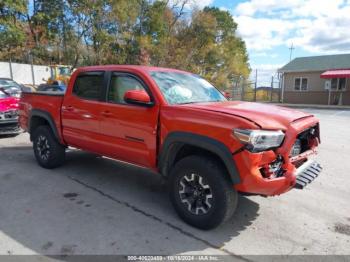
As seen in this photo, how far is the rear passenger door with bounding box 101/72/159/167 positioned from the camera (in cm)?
421

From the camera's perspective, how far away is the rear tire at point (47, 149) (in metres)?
5.98

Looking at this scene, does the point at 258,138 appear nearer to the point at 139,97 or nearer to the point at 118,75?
the point at 139,97

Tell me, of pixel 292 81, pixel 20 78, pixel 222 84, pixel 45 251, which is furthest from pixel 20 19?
pixel 45 251

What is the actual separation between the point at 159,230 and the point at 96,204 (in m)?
1.17

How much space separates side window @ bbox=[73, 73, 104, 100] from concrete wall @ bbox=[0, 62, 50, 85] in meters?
21.5

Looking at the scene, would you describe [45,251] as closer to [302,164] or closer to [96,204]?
[96,204]

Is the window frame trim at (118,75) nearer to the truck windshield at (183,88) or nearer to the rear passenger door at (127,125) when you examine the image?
the rear passenger door at (127,125)

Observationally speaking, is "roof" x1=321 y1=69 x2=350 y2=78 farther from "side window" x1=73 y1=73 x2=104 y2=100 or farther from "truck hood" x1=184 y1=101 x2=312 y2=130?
"side window" x1=73 y1=73 x2=104 y2=100

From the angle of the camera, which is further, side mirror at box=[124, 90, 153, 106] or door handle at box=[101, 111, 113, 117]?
door handle at box=[101, 111, 113, 117]

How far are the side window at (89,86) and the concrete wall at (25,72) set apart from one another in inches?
845

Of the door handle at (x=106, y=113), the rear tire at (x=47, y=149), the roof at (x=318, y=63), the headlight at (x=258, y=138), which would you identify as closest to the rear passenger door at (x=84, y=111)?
the door handle at (x=106, y=113)

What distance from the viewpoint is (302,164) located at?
3.93 m

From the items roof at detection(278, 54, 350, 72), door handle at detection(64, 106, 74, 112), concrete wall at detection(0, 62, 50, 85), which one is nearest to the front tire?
door handle at detection(64, 106, 74, 112)

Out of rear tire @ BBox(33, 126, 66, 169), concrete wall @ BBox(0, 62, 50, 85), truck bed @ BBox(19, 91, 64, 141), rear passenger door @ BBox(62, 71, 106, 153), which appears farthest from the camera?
concrete wall @ BBox(0, 62, 50, 85)
